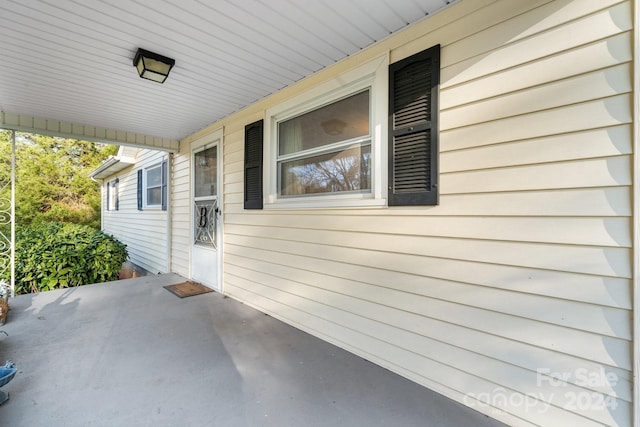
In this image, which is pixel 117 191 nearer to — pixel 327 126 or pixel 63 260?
pixel 63 260

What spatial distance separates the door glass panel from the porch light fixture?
1.77 metres

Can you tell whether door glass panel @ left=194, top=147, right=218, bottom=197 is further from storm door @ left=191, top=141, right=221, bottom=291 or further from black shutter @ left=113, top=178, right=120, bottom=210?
black shutter @ left=113, top=178, right=120, bottom=210

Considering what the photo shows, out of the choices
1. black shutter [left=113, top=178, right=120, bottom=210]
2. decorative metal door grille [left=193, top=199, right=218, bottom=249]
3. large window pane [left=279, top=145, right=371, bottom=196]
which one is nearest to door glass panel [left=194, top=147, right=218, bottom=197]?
decorative metal door grille [left=193, top=199, right=218, bottom=249]

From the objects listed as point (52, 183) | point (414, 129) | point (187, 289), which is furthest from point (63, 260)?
point (52, 183)

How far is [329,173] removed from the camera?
264 cm

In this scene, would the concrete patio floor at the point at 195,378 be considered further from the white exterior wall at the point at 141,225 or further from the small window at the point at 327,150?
the white exterior wall at the point at 141,225

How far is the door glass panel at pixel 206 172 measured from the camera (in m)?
4.25

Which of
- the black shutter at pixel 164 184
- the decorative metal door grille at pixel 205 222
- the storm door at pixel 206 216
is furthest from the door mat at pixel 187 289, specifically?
the black shutter at pixel 164 184

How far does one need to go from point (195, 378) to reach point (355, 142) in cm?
220

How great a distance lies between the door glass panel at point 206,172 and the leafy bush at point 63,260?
2281mm

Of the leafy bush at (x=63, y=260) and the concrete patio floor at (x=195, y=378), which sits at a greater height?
the leafy bush at (x=63, y=260)

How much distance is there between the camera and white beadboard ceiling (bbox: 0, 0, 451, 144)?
1786 mm

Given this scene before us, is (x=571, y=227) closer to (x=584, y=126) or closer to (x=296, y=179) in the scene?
(x=584, y=126)


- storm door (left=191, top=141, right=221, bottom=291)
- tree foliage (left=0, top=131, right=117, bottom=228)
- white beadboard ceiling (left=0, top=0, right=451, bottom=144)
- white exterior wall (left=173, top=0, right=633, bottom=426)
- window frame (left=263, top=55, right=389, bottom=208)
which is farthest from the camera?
tree foliage (left=0, top=131, right=117, bottom=228)
